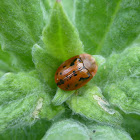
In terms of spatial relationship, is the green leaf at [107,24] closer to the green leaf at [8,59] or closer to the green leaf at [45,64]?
the green leaf at [45,64]

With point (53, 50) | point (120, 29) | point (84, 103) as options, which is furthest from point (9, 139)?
point (120, 29)

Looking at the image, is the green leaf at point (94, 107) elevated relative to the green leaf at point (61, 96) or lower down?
lower down

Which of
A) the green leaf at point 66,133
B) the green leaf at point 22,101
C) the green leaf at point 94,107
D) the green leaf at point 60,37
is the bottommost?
the green leaf at point 94,107

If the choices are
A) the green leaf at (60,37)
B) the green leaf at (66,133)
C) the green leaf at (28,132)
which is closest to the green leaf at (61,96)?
the green leaf at (66,133)

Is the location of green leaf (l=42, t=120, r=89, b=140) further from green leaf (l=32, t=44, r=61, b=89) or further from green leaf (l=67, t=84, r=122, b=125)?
green leaf (l=32, t=44, r=61, b=89)

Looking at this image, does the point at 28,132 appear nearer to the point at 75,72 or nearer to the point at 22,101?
the point at 22,101

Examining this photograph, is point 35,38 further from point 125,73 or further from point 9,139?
point 9,139

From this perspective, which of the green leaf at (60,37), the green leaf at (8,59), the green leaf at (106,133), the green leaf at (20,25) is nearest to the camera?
the green leaf at (60,37)

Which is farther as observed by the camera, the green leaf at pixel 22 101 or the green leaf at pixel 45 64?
the green leaf at pixel 45 64
